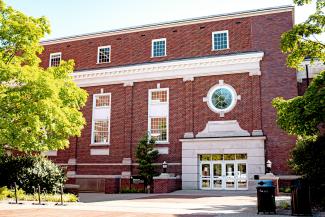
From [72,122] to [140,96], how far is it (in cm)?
1127

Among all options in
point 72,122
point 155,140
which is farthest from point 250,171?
point 72,122

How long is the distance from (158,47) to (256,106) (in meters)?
10.3

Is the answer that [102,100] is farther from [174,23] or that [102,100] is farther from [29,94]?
[29,94]

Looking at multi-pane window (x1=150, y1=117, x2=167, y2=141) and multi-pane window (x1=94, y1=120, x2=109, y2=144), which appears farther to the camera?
multi-pane window (x1=94, y1=120, x2=109, y2=144)

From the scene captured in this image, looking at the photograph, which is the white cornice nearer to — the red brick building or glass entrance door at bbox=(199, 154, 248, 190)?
the red brick building

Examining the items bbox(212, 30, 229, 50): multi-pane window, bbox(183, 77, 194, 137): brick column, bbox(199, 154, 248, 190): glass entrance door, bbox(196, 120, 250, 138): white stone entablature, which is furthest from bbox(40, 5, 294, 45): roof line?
bbox(199, 154, 248, 190): glass entrance door

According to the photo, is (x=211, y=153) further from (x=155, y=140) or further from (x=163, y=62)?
(x=163, y=62)

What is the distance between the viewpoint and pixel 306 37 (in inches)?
564

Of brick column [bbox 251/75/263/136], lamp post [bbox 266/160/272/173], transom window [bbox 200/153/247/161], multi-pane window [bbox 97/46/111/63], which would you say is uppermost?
multi-pane window [bbox 97/46/111/63]

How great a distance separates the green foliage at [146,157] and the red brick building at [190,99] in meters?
1.06

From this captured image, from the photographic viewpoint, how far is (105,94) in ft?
108

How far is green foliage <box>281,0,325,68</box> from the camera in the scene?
46.0ft

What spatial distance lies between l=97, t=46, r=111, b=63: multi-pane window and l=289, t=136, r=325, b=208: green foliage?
2113cm

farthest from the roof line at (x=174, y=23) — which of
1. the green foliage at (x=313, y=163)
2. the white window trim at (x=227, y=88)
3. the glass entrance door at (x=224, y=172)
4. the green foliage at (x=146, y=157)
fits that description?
the green foliage at (x=313, y=163)
